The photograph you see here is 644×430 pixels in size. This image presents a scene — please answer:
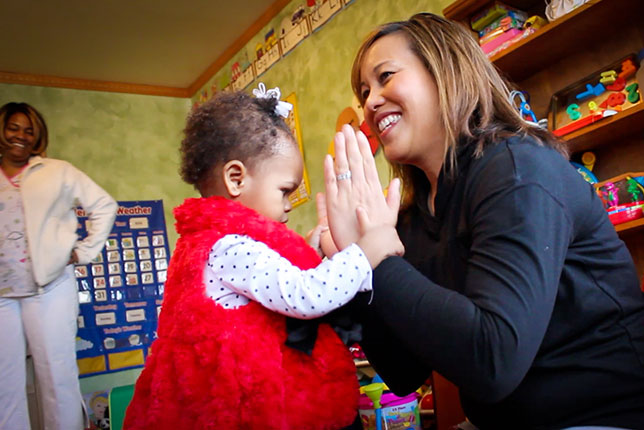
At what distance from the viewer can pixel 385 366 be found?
43.0 inches

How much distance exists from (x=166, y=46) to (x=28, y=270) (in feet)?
7.80

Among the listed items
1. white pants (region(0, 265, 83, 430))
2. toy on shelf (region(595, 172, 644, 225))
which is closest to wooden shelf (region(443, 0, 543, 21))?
toy on shelf (region(595, 172, 644, 225))

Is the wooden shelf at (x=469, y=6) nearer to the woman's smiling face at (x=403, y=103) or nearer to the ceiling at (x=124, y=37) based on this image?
the woman's smiling face at (x=403, y=103)

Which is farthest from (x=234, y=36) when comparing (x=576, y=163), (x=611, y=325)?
(x=611, y=325)

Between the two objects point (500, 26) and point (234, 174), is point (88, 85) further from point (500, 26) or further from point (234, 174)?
point (234, 174)

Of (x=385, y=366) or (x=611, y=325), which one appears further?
(x=385, y=366)

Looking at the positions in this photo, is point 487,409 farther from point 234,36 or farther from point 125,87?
point 125,87

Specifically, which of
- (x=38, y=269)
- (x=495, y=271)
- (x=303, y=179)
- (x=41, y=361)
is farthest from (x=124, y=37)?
(x=495, y=271)

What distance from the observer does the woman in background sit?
262cm

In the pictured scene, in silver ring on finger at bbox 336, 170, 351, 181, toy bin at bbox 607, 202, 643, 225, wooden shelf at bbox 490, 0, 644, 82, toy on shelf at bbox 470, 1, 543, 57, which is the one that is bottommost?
toy bin at bbox 607, 202, 643, 225

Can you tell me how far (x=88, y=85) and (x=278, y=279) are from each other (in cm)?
447

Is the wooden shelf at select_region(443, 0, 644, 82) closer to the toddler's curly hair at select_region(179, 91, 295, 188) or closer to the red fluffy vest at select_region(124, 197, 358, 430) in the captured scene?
the toddler's curly hair at select_region(179, 91, 295, 188)

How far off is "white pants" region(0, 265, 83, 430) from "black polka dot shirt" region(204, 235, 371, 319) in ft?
6.56

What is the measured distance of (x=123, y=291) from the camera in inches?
178
